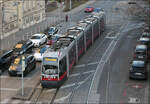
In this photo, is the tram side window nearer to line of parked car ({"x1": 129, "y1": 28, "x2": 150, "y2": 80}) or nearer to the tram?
the tram

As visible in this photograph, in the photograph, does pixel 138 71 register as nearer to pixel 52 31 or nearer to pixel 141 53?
pixel 141 53

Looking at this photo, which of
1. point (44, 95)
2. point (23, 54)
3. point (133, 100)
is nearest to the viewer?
point (133, 100)

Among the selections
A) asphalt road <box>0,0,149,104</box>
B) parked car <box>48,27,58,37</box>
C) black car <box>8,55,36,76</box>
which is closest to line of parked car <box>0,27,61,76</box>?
black car <box>8,55,36,76</box>

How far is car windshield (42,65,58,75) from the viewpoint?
86.6 feet

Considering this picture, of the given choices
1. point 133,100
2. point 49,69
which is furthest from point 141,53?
point 49,69

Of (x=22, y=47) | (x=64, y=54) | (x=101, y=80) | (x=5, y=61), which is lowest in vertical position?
(x=101, y=80)

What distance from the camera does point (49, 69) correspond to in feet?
87.2

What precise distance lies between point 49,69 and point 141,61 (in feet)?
27.7

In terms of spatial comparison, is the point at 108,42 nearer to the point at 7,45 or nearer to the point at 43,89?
the point at 7,45

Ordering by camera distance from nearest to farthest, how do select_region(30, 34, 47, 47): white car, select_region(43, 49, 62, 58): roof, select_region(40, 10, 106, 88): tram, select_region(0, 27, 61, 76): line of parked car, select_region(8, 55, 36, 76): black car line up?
select_region(40, 10, 106, 88): tram
select_region(43, 49, 62, 58): roof
select_region(8, 55, 36, 76): black car
select_region(0, 27, 61, 76): line of parked car
select_region(30, 34, 47, 47): white car

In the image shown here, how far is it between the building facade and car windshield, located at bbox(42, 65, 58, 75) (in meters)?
21.0

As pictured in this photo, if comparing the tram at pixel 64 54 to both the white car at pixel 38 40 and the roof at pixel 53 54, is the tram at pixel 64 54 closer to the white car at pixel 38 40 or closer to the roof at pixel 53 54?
the roof at pixel 53 54

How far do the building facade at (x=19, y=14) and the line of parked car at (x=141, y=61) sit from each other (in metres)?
19.2

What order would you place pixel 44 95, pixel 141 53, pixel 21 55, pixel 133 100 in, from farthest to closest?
pixel 141 53, pixel 21 55, pixel 44 95, pixel 133 100
